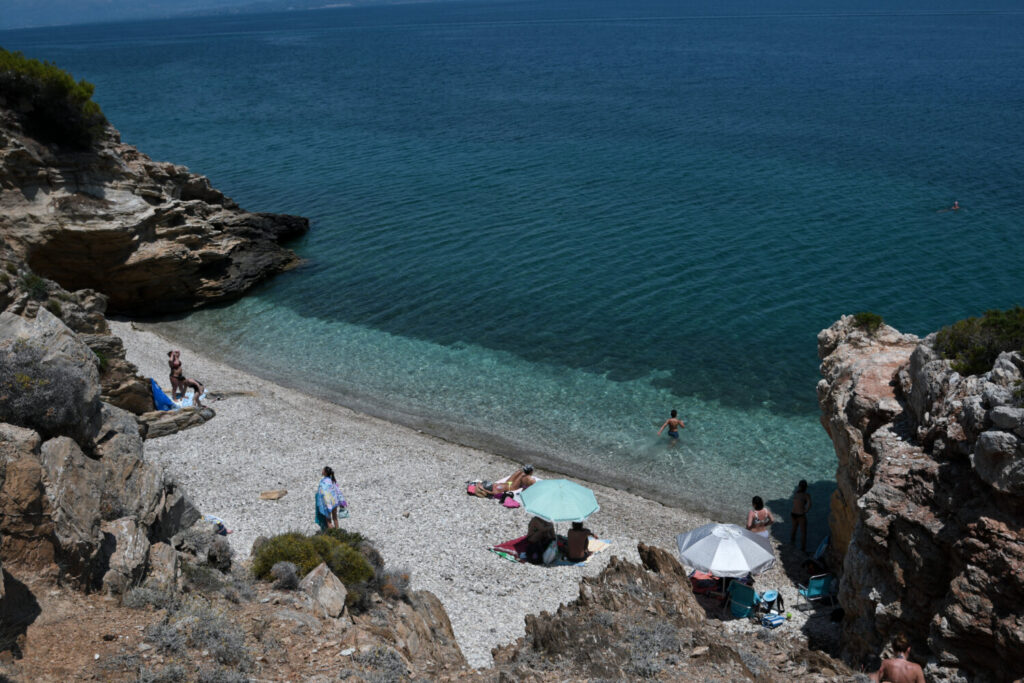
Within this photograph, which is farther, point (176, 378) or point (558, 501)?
point (176, 378)

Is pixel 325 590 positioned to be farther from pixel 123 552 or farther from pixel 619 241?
pixel 619 241

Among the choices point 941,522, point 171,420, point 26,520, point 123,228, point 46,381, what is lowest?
point 171,420

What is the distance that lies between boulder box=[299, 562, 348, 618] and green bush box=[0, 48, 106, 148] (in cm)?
2416

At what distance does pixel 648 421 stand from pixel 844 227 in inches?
830

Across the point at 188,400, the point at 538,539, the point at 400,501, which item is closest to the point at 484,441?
the point at 400,501

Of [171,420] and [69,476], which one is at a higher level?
[69,476]

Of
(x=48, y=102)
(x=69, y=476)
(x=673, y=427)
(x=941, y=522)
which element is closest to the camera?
(x=69, y=476)

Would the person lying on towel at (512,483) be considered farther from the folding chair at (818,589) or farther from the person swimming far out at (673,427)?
the folding chair at (818,589)

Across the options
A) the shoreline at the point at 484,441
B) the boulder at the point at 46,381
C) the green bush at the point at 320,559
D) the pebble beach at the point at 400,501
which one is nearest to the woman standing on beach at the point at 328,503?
the pebble beach at the point at 400,501

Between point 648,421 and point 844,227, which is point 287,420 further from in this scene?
point 844,227

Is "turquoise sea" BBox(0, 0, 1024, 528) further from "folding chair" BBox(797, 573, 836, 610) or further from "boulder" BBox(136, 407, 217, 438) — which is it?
"boulder" BBox(136, 407, 217, 438)

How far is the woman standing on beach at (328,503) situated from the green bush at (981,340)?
12.7 m

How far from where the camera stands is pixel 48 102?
2834 cm

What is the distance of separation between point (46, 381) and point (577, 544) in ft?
37.4
